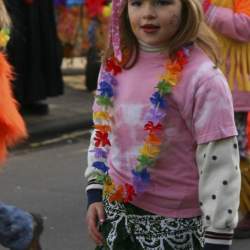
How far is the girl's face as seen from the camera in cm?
255

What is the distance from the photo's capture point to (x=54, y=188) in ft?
21.6

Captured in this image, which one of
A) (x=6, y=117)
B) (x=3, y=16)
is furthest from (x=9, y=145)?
(x=3, y=16)

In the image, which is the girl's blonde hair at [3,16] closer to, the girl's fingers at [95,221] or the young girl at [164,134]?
the young girl at [164,134]

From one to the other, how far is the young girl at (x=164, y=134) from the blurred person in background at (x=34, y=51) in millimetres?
6307

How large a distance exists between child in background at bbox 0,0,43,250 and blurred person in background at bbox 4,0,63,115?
16.6ft

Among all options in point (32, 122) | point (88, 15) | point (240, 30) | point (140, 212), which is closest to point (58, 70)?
point (32, 122)

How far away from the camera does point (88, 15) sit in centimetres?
1117

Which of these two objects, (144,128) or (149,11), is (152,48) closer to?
(149,11)

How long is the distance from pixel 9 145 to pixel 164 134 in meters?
1.35

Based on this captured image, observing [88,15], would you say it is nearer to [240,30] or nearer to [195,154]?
[240,30]

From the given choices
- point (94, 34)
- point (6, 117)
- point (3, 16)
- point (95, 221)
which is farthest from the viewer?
point (94, 34)

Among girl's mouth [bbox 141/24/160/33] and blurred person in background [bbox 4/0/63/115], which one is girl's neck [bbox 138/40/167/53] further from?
blurred person in background [bbox 4/0/63/115]

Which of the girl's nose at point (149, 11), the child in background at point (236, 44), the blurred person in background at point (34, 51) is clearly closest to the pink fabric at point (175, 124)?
the girl's nose at point (149, 11)

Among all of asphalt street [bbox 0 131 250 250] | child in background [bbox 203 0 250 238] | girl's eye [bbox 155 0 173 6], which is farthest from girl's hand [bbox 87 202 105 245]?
asphalt street [bbox 0 131 250 250]
